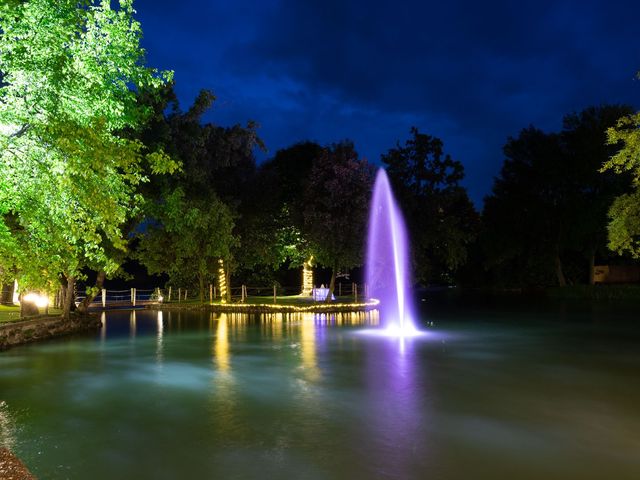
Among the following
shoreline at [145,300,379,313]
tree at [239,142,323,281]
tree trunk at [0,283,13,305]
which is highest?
tree at [239,142,323,281]

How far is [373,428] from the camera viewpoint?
1013 centimetres

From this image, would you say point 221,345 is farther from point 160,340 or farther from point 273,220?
point 273,220

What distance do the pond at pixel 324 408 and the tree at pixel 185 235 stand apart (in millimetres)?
7442

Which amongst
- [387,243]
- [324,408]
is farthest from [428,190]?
[324,408]

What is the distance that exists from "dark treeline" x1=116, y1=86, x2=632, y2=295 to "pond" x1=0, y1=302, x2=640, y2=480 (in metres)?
8.15

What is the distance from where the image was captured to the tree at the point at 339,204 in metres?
38.0

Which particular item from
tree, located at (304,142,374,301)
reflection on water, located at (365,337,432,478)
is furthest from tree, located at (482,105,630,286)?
reflection on water, located at (365,337,432,478)

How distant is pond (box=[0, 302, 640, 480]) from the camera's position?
830 cm

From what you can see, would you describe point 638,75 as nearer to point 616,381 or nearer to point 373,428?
point 616,381

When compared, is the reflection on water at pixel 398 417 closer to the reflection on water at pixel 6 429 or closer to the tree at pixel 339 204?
the reflection on water at pixel 6 429

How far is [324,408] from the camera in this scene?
38.2 ft

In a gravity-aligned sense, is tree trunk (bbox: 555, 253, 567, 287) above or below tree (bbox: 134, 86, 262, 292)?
below

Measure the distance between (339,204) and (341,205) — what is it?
0.29m

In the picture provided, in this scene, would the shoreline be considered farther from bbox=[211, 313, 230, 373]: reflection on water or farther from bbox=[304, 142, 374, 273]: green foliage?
bbox=[211, 313, 230, 373]: reflection on water
